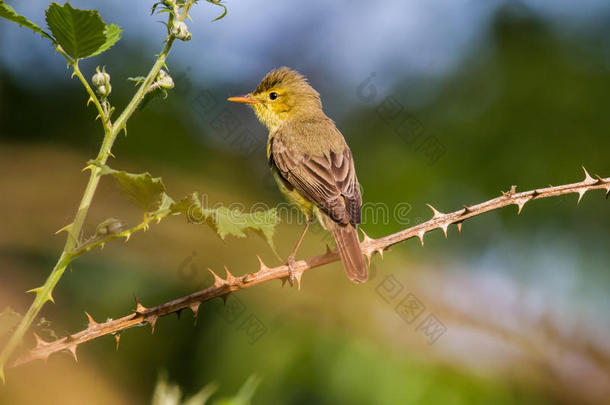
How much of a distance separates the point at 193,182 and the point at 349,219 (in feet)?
3.74

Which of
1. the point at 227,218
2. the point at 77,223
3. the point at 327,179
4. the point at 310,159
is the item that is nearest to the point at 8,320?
the point at 77,223

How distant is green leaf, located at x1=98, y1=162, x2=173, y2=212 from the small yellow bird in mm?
2182

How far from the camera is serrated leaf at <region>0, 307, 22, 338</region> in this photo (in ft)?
4.10

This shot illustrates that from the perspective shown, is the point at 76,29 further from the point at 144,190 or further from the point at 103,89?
the point at 144,190

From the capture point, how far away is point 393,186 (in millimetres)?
4684

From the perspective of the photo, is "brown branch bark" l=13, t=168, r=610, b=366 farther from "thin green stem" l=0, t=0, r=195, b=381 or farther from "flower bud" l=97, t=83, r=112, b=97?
"flower bud" l=97, t=83, r=112, b=97

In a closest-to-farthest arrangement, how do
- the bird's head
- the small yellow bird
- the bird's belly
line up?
1. the small yellow bird
2. the bird's belly
3. the bird's head

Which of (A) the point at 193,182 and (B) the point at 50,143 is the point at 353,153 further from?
(B) the point at 50,143

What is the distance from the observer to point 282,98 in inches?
210

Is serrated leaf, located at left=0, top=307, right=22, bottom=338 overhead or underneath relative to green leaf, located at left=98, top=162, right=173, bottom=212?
underneath

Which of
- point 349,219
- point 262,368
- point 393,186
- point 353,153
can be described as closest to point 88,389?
point 262,368

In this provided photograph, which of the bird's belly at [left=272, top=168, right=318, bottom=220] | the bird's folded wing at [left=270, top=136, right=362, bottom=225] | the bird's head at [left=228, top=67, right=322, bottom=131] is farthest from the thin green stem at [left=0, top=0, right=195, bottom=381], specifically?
the bird's head at [left=228, top=67, right=322, bottom=131]

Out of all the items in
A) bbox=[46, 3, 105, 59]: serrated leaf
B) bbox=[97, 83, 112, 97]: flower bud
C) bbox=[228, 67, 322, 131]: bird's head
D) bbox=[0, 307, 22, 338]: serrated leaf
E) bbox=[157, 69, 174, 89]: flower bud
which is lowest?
bbox=[0, 307, 22, 338]: serrated leaf

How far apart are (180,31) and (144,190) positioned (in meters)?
0.36
